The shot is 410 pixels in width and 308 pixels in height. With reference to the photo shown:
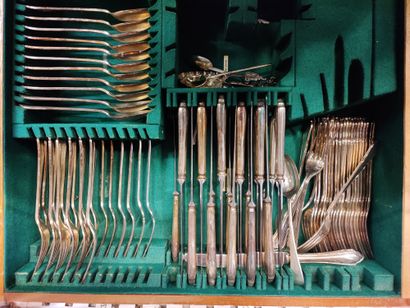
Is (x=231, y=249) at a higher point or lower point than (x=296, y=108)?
lower

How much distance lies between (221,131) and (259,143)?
8cm

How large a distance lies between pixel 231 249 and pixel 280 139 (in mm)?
249

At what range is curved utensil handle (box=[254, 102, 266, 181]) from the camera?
71 centimetres

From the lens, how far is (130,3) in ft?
2.57

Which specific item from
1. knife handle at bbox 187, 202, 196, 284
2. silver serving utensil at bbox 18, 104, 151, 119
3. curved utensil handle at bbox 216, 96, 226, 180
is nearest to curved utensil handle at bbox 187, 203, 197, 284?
knife handle at bbox 187, 202, 196, 284

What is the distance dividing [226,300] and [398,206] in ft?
1.26

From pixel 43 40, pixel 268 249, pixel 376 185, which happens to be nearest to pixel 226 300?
pixel 268 249

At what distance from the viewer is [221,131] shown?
71 cm

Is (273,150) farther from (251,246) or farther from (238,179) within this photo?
(251,246)

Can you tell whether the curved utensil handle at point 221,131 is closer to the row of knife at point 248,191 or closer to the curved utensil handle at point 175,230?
the row of knife at point 248,191

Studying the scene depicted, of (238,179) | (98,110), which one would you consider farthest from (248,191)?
(98,110)

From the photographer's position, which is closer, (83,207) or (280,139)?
(280,139)

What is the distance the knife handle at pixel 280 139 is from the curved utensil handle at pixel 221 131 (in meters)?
0.11

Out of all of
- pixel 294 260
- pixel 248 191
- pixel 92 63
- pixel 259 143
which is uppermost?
pixel 92 63
